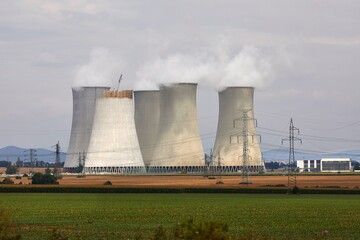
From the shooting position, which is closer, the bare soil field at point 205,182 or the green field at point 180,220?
the green field at point 180,220

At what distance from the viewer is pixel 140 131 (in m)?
84.9

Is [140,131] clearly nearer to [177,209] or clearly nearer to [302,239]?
[177,209]

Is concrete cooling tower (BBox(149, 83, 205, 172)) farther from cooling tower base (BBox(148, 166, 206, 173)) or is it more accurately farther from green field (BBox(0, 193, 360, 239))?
green field (BBox(0, 193, 360, 239))

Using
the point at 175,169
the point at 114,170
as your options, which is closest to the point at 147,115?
the point at 175,169

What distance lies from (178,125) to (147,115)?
894 cm

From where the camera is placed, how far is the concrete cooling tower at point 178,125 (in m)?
74.4

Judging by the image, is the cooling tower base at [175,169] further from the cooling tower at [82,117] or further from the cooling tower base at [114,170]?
the cooling tower at [82,117]

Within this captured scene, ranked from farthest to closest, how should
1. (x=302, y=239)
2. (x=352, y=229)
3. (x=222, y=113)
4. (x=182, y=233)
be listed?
1. (x=222, y=113)
2. (x=352, y=229)
3. (x=302, y=239)
4. (x=182, y=233)

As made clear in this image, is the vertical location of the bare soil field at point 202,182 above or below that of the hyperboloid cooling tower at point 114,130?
below

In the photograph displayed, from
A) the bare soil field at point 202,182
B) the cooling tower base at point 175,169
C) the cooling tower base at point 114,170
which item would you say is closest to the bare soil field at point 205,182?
the bare soil field at point 202,182

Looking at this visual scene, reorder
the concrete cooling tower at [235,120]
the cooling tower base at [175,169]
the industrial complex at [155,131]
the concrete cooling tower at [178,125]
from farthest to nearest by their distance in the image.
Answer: the cooling tower base at [175,169] → the concrete cooling tower at [235,120] → the concrete cooling tower at [178,125] → the industrial complex at [155,131]

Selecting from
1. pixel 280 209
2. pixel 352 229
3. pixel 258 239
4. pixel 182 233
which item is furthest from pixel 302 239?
pixel 280 209

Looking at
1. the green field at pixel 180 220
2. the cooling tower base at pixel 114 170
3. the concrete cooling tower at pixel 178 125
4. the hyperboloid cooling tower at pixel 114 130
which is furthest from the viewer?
the cooling tower base at pixel 114 170

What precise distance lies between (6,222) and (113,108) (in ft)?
198
